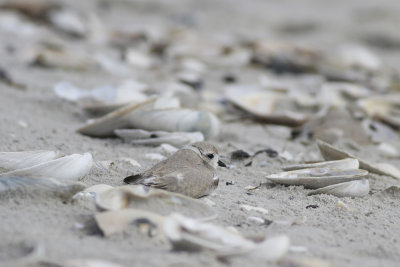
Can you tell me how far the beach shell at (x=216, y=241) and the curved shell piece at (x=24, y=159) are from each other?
669mm

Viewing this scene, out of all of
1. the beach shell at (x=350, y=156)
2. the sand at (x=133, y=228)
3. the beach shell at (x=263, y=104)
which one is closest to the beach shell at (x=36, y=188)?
the sand at (x=133, y=228)

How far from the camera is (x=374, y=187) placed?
7.88 ft

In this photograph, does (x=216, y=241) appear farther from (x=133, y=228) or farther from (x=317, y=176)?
(x=317, y=176)

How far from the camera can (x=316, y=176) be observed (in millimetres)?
2238

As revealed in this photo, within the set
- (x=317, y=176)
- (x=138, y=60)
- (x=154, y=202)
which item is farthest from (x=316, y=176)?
(x=138, y=60)

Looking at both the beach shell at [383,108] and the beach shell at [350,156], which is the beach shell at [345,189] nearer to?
the beach shell at [350,156]

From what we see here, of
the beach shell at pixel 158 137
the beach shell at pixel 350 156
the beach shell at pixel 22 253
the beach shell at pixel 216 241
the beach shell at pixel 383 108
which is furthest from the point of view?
the beach shell at pixel 383 108

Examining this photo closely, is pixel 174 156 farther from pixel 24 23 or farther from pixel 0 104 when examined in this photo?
pixel 24 23

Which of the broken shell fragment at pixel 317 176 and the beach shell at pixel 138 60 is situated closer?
the broken shell fragment at pixel 317 176

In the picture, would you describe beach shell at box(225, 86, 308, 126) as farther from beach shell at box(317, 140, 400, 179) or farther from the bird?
the bird

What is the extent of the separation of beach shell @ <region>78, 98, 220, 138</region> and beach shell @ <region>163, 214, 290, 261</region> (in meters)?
1.23

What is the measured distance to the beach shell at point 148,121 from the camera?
275 cm

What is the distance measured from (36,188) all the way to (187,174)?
0.49m

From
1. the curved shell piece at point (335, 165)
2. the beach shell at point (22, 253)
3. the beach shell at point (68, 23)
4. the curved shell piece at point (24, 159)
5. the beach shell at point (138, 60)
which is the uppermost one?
the beach shell at point (22, 253)
